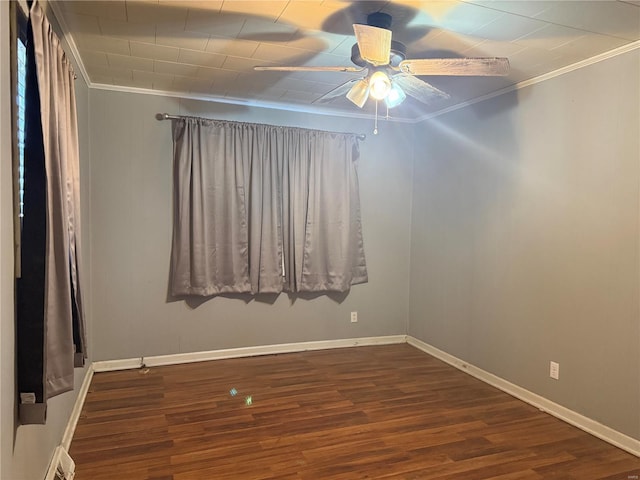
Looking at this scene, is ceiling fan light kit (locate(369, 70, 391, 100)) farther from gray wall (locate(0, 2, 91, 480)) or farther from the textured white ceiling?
gray wall (locate(0, 2, 91, 480))

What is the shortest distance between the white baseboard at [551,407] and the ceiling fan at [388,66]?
7.39 feet

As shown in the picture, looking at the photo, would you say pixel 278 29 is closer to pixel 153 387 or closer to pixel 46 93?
pixel 46 93

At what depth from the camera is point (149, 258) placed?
13.1 ft

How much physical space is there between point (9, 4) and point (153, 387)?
9.19ft

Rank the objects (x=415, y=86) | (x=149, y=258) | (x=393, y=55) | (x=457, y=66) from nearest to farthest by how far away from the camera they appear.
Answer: (x=457, y=66) < (x=393, y=55) < (x=415, y=86) < (x=149, y=258)

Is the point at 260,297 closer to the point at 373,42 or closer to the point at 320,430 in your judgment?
the point at 320,430

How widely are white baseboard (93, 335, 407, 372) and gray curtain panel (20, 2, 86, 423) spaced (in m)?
1.86

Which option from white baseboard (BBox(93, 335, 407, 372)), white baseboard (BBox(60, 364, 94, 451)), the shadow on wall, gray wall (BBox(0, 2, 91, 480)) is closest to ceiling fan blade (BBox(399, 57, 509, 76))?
gray wall (BBox(0, 2, 91, 480))

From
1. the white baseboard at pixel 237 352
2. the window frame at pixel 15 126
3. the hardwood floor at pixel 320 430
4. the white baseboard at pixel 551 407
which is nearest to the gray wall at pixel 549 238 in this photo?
the white baseboard at pixel 551 407

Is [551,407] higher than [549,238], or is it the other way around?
[549,238]

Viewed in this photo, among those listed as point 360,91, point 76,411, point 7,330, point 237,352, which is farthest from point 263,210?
point 7,330

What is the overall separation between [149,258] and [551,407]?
132 inches

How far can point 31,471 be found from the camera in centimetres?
191

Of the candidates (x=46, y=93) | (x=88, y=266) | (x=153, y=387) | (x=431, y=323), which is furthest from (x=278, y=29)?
(x=431, y=323)
